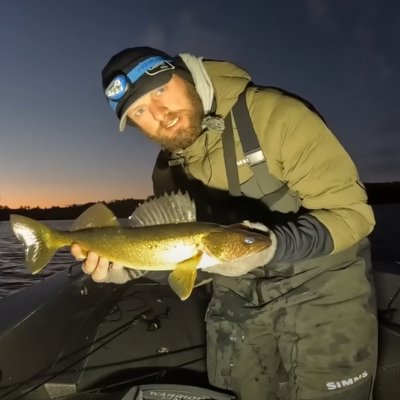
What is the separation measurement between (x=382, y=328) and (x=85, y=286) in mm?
4364

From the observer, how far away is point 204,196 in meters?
3.84

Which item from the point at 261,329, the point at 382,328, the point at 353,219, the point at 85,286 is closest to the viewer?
the point at 353,219

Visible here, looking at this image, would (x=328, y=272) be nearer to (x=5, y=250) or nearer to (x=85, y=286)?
(x=85, y=286)

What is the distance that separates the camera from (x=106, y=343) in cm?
590

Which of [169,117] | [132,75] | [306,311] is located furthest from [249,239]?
[132,75]

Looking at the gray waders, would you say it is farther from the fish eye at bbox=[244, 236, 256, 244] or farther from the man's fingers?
the man's fingers

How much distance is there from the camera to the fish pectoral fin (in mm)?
3166

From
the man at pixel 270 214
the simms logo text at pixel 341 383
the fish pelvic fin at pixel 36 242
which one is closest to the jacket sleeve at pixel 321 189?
the man at pixel 270 214

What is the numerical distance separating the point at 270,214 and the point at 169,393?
1.59 meters

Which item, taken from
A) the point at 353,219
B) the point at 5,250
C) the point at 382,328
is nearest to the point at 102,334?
the point at 382,328

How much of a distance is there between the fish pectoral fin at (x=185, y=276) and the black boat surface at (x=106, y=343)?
797mm

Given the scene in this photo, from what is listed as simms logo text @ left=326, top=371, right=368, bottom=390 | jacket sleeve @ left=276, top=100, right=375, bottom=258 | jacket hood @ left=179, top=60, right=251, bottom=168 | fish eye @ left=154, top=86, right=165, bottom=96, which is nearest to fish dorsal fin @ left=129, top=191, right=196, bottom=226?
jacket hood @ left=179, top=60, right=251, bottom=168

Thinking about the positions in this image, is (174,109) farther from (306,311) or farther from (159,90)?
(306,311)

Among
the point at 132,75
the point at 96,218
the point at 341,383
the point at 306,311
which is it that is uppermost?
the point at 132,75
